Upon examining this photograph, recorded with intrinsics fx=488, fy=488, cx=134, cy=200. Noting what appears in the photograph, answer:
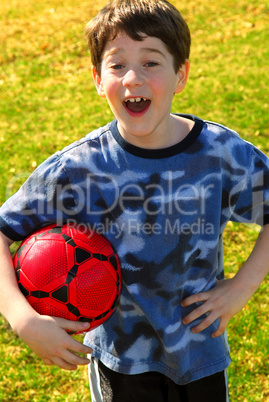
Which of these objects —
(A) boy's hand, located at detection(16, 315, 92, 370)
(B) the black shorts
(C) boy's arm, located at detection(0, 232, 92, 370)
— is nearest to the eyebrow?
(C) boy's arm, located at detection(0, 232, 92, 370)

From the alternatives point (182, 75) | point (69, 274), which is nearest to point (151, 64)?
point (182, 75)

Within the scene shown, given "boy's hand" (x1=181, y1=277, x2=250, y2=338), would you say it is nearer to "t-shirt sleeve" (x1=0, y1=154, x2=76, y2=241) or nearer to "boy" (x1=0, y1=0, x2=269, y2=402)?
"boy" (x1=0, y1=0, x2=269, y2=402)

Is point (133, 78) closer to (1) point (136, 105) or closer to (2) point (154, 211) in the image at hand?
(1) point (136, 105)

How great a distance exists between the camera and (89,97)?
25.5 feet

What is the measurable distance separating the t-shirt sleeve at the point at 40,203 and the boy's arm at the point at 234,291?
839 mm

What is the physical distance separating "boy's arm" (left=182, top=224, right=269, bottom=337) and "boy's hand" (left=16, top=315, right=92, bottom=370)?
58 centimetres

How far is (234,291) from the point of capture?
252 centimetres

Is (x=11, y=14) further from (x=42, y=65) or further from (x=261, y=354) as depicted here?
(x=261, y=354)

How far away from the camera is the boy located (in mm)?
2336

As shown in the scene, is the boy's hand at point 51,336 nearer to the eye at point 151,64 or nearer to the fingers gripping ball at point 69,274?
the fingers gripping ball at point 69,274

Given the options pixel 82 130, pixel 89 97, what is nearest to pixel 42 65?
pixel 89 97

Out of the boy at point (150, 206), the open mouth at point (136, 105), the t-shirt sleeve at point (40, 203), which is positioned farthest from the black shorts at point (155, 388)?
the open mouth at point (136, 105)

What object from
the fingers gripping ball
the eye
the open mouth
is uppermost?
the eye

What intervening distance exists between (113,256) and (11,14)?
33.5 feet
